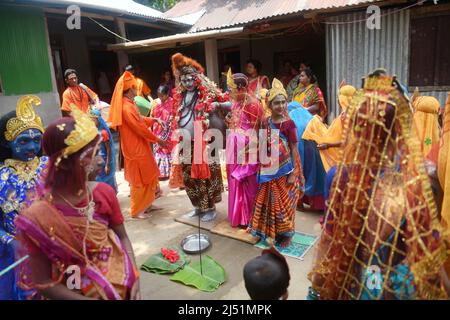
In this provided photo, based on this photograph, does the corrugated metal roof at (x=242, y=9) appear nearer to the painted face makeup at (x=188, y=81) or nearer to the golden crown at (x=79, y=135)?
the painted face makeup at (x=188, y=81)

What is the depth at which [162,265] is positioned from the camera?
3588 millimetres

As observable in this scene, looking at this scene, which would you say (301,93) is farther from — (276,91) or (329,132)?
(276,91)

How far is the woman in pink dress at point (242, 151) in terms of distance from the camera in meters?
3.95

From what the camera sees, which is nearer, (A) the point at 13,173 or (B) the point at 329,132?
(A) the point at 13,173

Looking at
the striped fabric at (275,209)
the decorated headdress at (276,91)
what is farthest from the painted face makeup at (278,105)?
the striped fabric at (275,209)

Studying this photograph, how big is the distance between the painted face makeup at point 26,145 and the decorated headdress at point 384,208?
6.63 ft

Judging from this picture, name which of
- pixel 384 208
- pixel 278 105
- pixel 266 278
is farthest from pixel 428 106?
pixel 266 278

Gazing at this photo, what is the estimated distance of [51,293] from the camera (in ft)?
5.37

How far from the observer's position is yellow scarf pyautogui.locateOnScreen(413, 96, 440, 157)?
3.06 meters

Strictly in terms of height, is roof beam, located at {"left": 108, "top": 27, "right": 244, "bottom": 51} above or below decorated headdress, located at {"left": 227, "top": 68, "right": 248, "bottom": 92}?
above

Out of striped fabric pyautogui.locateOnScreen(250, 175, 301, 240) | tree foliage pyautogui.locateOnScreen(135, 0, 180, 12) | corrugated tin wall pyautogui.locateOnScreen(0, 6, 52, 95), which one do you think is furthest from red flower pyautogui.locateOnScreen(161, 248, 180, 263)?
tree foliage pyautogui.locateOnScreen(135, 0, 180, 12)

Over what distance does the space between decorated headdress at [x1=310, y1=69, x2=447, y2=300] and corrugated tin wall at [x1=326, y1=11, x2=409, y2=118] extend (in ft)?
18.2

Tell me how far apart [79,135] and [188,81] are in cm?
293

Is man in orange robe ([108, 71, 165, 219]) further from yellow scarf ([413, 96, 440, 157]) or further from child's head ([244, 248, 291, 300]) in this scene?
child's head ([244, 248, 291, 300])
